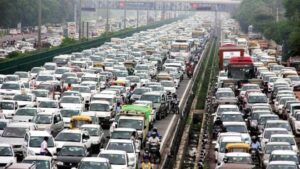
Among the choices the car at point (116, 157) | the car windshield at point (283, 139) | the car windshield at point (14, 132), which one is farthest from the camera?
Answer: the car windshield at point (283, 139)

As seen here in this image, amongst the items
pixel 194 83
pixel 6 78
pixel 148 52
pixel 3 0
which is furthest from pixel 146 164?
pixel 3 0

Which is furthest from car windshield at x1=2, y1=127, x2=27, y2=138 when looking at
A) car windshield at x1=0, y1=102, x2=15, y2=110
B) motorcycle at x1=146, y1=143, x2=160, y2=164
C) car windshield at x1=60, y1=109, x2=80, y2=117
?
car windshield at x1=0, y1=102, x2=15, y2=110

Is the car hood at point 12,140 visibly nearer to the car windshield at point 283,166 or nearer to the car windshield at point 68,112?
the car windshield at point 68,112

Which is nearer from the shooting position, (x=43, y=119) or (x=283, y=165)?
(x=283, y=165)

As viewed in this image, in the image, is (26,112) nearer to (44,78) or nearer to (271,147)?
(271,147)

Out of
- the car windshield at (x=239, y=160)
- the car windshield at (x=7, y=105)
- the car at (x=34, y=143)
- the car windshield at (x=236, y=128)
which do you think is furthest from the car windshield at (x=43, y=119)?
the car windshield at (x=239, y=160)

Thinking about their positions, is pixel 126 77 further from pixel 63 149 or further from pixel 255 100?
pixel 63 149

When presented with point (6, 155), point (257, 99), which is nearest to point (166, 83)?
point (257, 99)
